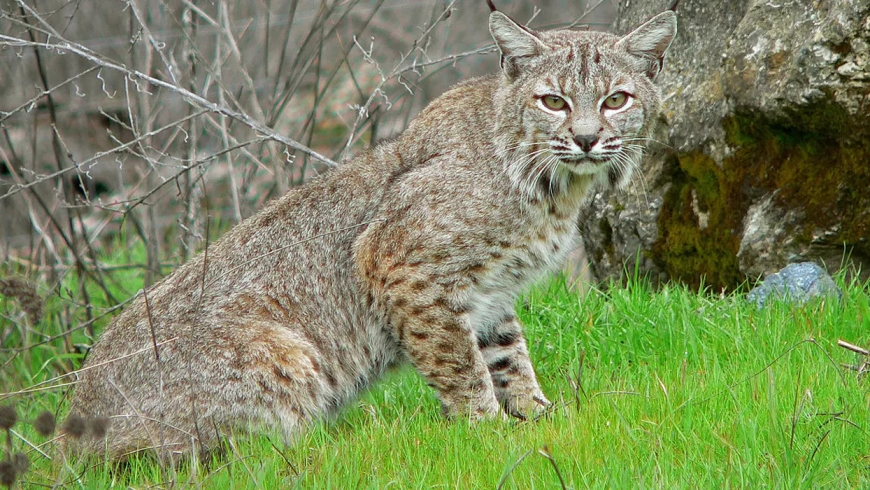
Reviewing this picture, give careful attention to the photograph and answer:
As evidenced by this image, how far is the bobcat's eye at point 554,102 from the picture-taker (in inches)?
181

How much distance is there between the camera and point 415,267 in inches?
183

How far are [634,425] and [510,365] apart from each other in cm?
119

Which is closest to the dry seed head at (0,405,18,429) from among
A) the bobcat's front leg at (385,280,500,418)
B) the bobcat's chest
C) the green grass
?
the green grass

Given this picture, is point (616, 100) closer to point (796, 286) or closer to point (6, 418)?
point (796, 286)

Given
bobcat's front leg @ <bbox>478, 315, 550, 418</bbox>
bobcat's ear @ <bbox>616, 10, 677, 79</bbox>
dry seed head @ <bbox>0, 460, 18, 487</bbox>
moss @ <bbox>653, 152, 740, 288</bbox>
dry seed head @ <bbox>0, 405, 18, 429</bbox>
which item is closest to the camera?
dry seed head @ <bbox>0, 460, 18, 487</bbox>

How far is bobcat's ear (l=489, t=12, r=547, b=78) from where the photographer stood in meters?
4.68

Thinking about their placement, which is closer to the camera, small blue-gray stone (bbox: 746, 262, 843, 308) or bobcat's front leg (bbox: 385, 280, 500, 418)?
bobcat's front leg (bbox: 385, 280, 500, 418)

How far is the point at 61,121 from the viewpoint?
1117 centimetres

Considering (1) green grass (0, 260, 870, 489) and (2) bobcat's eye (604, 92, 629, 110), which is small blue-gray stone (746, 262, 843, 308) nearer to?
(1) green grass (0, 260, 870, 489)

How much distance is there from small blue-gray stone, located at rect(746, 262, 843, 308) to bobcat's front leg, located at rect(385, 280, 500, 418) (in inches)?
58.8

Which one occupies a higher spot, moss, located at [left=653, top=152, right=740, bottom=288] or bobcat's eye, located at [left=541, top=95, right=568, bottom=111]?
bobcat's eye, located at [left=541, top=95, right=568, bottom=111]

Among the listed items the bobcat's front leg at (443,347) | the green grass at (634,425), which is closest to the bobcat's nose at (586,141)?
the bobcat's front leg at (443,347)

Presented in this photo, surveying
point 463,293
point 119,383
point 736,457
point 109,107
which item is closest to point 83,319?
point 119,383

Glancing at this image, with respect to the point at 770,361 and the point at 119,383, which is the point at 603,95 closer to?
the point at 770,361
